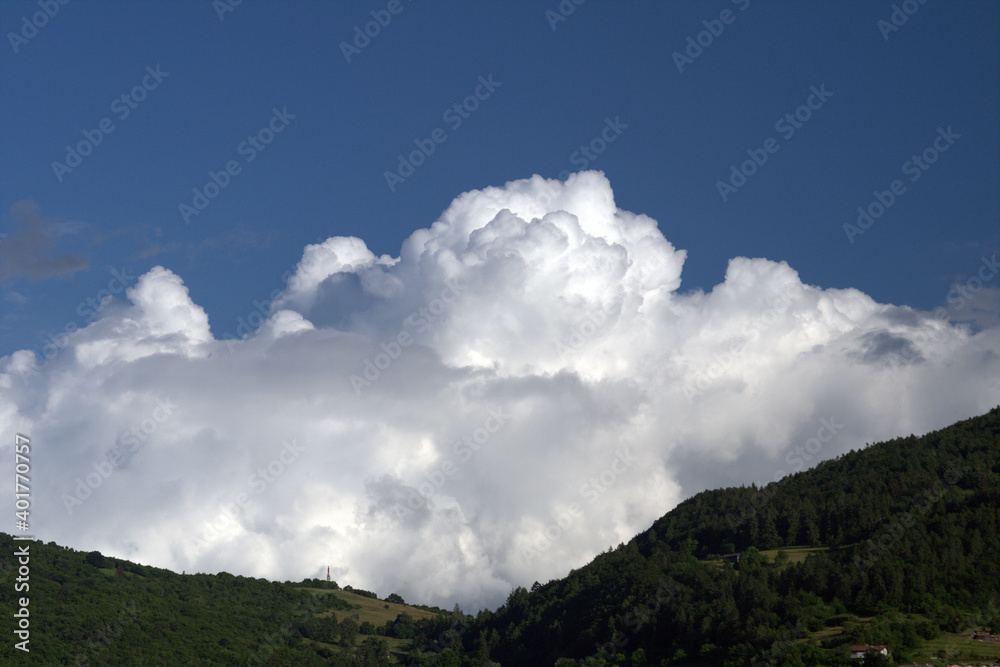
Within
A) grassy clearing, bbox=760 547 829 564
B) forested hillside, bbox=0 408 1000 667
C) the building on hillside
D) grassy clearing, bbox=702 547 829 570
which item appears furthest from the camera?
grassy clearing, bbox=702 547 829 570

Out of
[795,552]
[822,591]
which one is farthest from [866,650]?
[795,552]

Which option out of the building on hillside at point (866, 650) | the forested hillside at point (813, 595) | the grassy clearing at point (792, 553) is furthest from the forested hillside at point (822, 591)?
the grassy clearing at point (792, 553)

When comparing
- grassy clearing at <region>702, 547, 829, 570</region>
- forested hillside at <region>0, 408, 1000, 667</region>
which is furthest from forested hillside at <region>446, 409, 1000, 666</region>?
grassy clearing at <region>702, 547, 829, 570</region>

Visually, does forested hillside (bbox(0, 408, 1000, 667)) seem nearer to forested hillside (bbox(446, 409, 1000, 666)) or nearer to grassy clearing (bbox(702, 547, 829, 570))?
forested hillside (bbox(446, 409, 1000, 666))

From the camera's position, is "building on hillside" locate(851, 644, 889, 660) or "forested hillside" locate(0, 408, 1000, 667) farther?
"forested hillside" locate(0, 408, 1000, 667)

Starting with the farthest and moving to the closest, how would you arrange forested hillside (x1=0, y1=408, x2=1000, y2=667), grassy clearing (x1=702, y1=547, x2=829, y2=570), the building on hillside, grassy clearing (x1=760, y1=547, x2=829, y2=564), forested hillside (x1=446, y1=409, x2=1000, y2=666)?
grassy clearing (x1=702, y1=547, x2=829, y2=570), grassy clearing (x1=760, y1=547, x2=829, y2=564), forested hillside (x1=446, y1=409, x2=1000, y2=666), forested hillside (x1=0, y1=408, x2=1000, y2=667), the building on hillside

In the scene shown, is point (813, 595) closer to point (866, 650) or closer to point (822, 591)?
point (822, 591)

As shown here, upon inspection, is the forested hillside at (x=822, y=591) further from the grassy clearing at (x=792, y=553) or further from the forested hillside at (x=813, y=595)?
the grassy clearing at (x=792, y=553)

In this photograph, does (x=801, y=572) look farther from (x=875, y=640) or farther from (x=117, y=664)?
(x=117, y=664)

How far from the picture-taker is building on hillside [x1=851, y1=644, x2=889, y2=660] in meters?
123

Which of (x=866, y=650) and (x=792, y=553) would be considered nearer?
(x=866, y=650)

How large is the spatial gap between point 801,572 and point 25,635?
474ft

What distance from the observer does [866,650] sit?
404 feet

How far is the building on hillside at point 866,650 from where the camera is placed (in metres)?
123
